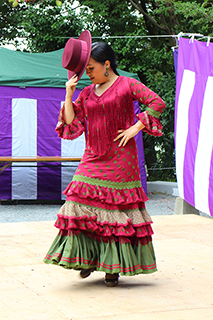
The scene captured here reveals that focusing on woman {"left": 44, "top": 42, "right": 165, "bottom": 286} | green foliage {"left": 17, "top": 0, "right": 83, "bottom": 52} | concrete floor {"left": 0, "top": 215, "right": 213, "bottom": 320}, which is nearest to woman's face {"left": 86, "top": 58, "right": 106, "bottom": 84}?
woman {"left": 44, "top": 42, "right": 165, "bottom": 286}

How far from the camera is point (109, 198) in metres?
2.94

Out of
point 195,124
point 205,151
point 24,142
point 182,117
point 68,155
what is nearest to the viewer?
point 205,151

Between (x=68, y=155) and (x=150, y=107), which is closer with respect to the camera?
(x=150, y=107)

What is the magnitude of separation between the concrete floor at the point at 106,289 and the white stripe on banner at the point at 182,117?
1.82 metres

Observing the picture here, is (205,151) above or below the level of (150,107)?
below

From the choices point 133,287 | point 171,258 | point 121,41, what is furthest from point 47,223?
point 121,41

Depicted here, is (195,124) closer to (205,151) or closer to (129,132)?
(205,151)

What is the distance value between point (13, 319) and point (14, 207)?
6.15 meters

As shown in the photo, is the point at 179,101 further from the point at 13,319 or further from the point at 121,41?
the point at 121,41

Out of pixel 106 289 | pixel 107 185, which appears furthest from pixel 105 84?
pixel 106 289

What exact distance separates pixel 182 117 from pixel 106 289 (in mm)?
3585

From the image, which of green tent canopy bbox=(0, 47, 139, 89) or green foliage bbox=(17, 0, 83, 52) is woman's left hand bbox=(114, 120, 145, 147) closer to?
green tent canopy bbox=(0, 47, 139, 89)

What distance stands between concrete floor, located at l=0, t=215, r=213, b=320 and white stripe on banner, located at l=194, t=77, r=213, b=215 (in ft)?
4.12

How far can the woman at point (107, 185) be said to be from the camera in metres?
2.88
